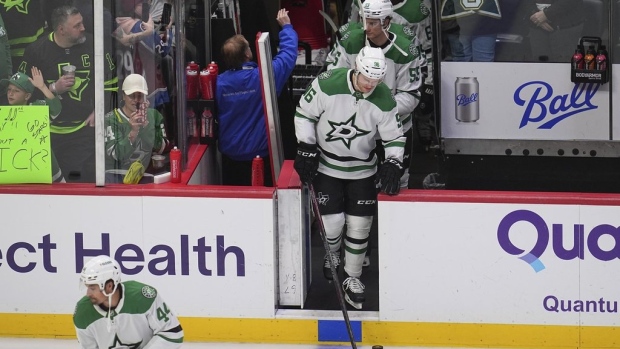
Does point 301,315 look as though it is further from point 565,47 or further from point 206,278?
point 565,47

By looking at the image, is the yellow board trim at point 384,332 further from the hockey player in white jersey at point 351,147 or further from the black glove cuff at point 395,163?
the black glove cuff at point 395,163

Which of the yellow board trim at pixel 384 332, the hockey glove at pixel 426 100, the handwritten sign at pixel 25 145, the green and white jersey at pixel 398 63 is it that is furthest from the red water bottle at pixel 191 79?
the hockey glove at pixel 426 100

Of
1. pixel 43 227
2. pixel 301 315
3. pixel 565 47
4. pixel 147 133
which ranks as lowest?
pixel 301 315

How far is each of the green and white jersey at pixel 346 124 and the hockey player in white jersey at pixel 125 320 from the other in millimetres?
1698

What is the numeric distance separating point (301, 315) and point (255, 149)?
137 centimetres

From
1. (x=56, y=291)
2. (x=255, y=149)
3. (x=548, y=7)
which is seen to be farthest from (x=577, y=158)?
(x=56, y=291)

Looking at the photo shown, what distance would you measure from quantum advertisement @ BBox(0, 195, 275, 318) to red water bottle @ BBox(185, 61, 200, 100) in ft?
3.29

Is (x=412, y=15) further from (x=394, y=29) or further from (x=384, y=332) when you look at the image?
(x=384, y=332)

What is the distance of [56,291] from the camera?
7.79 m

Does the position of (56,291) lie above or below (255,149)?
below

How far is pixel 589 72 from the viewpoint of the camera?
944cm

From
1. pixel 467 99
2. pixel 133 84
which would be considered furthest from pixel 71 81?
pixel 467 99

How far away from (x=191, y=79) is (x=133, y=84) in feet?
2.07

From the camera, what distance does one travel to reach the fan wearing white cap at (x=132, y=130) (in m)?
7.84
